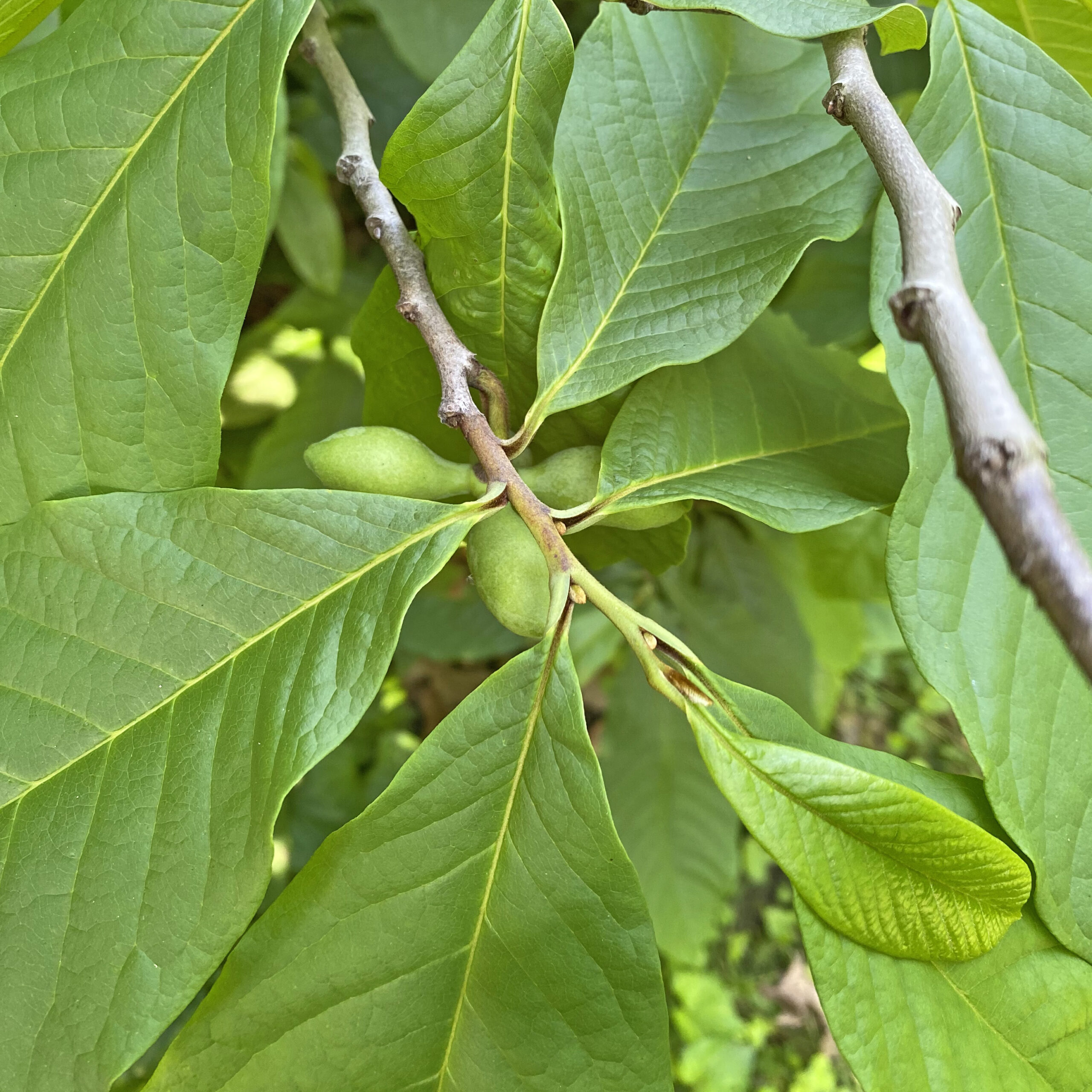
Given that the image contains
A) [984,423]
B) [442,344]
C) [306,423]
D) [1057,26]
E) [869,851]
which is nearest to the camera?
[984,423]

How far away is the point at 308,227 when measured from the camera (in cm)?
152

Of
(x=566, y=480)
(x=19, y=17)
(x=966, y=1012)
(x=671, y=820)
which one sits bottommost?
(x=671, y=820)

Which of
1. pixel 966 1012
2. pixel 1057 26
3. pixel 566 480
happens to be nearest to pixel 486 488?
pixel 566 480

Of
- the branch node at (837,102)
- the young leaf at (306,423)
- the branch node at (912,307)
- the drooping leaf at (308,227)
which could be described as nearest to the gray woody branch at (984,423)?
the branch node at (912,307)

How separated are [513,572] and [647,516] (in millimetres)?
148

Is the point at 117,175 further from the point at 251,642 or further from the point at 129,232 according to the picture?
the point at 251,642

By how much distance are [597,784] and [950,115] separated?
618mm

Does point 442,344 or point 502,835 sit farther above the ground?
point 442,344

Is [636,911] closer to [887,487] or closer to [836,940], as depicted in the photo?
[836,940]

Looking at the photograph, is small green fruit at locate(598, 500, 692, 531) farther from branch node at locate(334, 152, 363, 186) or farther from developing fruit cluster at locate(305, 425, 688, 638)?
branch node at locate(334, 152, 363, 186)

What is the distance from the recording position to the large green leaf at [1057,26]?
0.84 meters

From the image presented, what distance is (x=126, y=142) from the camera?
2.22ft

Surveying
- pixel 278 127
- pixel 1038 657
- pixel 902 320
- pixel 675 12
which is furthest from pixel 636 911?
pixel 278 127

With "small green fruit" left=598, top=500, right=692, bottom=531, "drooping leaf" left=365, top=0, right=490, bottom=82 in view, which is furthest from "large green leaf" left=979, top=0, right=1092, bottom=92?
"drooping leaf" left=365, top=0, right=490, bottom=82
